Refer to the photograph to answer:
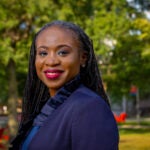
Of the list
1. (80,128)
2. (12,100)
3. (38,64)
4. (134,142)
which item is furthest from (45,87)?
(134,142)

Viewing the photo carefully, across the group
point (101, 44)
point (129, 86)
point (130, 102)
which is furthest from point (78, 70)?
point (130, 102)

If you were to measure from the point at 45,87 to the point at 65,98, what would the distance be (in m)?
0.34

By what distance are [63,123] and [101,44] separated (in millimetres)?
14444

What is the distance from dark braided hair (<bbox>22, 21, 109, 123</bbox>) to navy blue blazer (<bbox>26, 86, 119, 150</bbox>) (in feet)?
0.67

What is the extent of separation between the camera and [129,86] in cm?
2317

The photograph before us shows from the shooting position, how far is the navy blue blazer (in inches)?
69.9

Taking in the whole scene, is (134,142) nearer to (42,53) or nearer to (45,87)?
(45,87)

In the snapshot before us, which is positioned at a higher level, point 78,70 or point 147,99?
point 78,70

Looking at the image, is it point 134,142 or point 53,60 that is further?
point 134,142

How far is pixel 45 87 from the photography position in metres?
2.29

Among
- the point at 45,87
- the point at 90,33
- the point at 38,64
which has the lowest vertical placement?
the point at 45,87

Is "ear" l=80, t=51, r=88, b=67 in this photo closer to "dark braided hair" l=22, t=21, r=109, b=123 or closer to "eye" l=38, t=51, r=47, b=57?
"dark braided hair" l=22, t=21, r=109, b=123

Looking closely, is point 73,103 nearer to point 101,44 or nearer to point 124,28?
point 101,44

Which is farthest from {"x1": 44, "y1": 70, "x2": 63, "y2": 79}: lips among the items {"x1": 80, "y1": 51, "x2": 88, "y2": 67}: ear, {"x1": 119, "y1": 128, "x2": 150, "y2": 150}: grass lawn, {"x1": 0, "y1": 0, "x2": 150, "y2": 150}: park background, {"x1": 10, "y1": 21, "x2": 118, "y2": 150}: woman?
{"x1": 119, "y1": 128, "x2": 150, "y2": 150}: grass lawn
